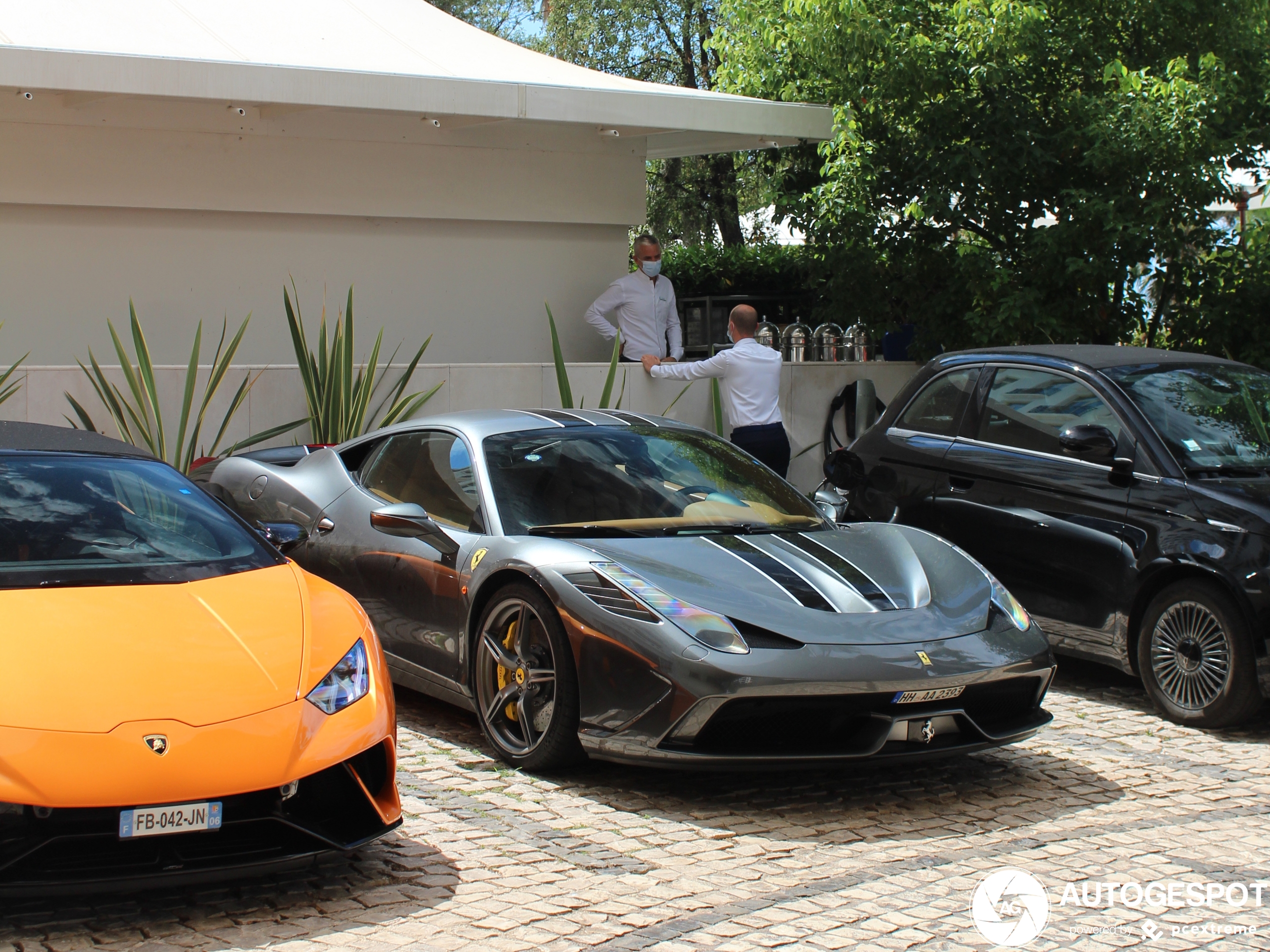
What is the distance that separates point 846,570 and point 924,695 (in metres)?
0.67

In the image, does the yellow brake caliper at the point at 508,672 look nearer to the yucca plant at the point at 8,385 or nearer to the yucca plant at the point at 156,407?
the yucca plant at the point at 156,407

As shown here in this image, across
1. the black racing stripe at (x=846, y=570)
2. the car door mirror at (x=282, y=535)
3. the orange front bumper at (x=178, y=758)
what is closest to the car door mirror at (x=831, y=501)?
the black racing stripe at (x=846, y=570)

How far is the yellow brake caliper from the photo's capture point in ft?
18.0

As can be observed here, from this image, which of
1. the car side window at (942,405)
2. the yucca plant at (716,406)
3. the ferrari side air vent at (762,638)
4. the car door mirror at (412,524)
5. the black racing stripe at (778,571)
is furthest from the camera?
the yucca plant at (716,406)

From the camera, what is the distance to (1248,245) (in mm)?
11578

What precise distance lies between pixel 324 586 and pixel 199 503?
→ 0.66 metres

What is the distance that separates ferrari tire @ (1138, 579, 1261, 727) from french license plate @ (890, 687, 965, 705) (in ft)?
5.78

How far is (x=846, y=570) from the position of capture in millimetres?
5496

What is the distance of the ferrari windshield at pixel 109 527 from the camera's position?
4520mm

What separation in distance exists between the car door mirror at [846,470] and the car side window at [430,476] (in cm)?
280

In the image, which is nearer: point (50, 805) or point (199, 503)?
point (50, 805)

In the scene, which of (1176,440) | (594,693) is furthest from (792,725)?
(1176,440)

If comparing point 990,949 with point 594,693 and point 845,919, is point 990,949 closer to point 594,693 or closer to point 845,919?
point 845,919

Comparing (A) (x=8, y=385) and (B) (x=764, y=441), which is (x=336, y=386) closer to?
(A) (x=8, y=385)
